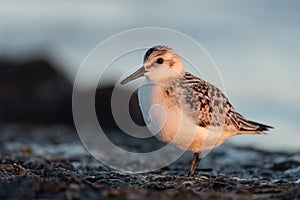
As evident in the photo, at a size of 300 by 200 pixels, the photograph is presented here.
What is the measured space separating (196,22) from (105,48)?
718 cm

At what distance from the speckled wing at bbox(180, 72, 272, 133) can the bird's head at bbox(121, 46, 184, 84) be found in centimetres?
15

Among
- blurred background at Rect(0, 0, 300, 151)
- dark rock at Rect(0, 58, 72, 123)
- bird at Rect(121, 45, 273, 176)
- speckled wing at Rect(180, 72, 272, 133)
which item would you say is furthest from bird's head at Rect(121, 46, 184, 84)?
dark rock at Rect(0, 58, 72, 123)

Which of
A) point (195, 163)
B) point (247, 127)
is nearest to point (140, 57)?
point (247, 127)

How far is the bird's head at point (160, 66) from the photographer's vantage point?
6.63m

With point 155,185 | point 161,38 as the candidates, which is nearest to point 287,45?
point 161,38

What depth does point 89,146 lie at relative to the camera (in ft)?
33.7

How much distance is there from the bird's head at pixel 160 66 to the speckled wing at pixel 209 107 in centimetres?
15

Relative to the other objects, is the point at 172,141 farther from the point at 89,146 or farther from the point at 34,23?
the point at 34,23

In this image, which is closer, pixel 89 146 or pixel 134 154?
pixel 134 154

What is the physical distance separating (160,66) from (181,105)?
1.88 ft

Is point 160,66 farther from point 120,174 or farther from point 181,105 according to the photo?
point 120,174

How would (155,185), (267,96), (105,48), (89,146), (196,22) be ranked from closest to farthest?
(155,185) < (89,146) < (105,48) < (267,96) < (196,22)

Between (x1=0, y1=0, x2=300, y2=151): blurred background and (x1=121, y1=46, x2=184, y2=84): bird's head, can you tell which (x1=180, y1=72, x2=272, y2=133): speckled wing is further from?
(x1=0, y1=0, x2=300, y2=151): blurred background

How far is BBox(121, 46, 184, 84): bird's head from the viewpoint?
21.7 feet
